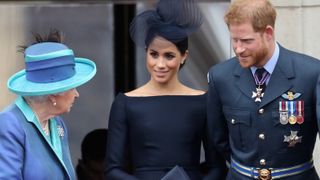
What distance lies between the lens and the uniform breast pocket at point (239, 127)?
390cm

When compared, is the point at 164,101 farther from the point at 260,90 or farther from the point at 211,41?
the point at 211,41

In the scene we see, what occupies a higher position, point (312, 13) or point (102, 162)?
point (312, 13)

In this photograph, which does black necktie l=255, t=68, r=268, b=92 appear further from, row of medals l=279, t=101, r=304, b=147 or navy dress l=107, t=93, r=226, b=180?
navy dress l=107, t=93, r=226, b=180

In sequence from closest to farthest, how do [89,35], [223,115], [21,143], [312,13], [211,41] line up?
[21,143] → [223,115] → [312,13] → [211,41] → [89,35]

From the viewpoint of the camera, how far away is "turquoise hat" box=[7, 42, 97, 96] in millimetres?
3646

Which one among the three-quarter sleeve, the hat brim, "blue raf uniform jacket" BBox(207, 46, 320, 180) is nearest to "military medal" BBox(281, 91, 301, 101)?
"blue raf uniform jacket" BBox(207, 46, 320, 180)

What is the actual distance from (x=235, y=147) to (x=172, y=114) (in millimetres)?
496

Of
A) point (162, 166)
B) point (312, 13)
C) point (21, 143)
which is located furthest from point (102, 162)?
point (21, 143)

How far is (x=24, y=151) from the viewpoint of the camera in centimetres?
354

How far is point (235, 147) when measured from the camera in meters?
4.00

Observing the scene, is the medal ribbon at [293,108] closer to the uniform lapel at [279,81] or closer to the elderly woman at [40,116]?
the uniform lapel at [279,81]

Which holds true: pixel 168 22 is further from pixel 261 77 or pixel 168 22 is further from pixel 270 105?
pixel 270 105

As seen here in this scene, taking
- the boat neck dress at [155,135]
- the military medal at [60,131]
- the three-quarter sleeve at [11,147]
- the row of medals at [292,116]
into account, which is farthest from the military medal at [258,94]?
the three-quarter sleeve at [11,147]

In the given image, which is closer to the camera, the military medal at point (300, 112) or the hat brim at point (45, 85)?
the hat brim at point (45, 85)
